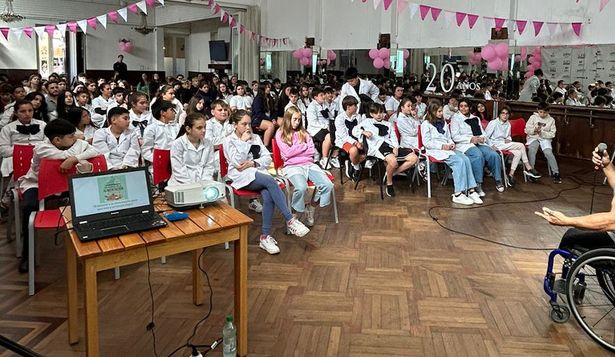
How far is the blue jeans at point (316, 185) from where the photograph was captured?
4703 mm

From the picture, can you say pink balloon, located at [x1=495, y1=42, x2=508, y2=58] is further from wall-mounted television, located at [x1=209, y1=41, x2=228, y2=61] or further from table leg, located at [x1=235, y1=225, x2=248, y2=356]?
wall-mounted television, located at [x1=209, y1=41, x2=228, y2=61]

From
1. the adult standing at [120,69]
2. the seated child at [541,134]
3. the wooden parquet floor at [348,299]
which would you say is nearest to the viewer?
the wooden parquet floor at [348,299]

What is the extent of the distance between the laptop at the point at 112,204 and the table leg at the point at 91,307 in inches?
5.8

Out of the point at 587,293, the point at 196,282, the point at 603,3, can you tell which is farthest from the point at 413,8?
the point at 196,282

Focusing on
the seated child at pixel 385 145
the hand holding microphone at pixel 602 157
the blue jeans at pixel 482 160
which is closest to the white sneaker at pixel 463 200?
the blue jeans at pixel 482 160

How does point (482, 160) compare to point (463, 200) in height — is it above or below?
above

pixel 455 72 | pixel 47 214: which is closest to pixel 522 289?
pixel 47 214

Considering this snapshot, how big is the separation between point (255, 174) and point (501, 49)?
567 centimetres

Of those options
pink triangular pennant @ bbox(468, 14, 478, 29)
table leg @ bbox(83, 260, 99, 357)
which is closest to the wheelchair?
table leg @ bbox(83, 260, 99, 357)

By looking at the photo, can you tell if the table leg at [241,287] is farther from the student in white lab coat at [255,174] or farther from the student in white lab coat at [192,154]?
the student in white lab coat at [255,174]

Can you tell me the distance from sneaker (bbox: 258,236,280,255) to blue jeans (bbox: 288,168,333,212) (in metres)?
0.49

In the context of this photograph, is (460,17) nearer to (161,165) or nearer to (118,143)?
(118,143)

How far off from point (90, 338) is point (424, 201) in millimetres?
4435

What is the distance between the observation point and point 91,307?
2250mm
